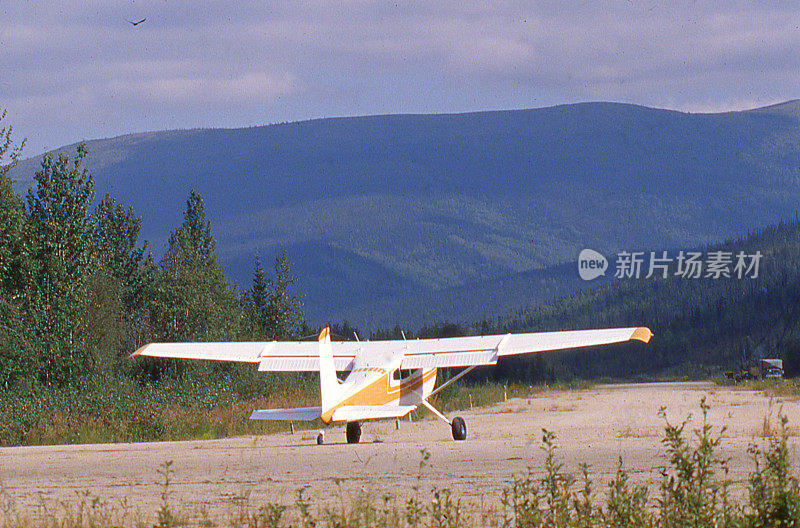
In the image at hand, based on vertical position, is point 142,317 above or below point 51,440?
above

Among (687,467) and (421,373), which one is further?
(421,373)

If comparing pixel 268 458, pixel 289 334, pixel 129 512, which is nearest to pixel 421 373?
pixel 268 458

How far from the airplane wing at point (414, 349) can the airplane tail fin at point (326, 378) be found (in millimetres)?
2301

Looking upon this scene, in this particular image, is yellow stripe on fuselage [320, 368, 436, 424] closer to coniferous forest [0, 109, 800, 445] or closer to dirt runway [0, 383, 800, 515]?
dirt runway [0, 383, 800, 515]

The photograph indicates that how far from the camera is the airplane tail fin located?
80.7 feet

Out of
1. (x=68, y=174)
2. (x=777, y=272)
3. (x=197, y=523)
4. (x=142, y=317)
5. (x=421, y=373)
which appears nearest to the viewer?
(x=197, y=523)

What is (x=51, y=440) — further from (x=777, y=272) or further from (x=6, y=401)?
(x=777, y=272)

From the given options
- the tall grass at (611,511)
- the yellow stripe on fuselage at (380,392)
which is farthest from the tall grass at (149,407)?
the tall grass at (611,511)

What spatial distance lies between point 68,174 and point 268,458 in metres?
30.9

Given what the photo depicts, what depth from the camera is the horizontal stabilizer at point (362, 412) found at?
2447 centimetres

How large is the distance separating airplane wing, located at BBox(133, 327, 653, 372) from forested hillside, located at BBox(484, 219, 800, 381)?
6434 cm

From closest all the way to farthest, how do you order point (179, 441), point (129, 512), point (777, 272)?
1. point (129, 512)
2. point (179, 441)
3. point (777, 272)

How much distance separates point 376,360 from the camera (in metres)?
27.4

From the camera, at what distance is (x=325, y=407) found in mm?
24453
